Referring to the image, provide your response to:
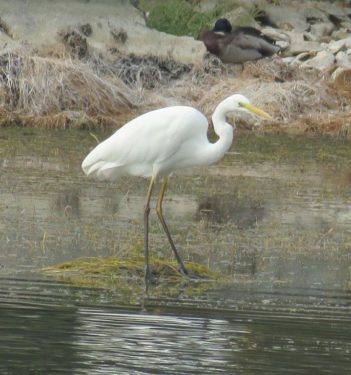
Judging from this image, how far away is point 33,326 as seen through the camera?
898 cm

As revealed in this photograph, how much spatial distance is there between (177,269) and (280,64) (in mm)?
14773

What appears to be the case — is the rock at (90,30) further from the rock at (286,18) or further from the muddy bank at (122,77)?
the rock at (286,18)

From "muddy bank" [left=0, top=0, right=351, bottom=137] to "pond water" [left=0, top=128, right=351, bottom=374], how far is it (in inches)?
76.7

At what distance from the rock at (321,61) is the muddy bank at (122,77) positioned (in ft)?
1.89

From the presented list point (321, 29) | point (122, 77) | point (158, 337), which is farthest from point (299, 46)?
point (158, 337)

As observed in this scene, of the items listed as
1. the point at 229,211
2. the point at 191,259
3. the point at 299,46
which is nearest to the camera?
the point at 191,259

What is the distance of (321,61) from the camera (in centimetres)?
2750

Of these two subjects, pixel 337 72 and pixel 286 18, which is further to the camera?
pixel 286 18

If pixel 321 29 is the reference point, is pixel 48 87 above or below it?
below

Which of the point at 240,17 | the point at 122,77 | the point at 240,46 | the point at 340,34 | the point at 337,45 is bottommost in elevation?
the point at 122,77

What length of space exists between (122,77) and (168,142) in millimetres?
12757

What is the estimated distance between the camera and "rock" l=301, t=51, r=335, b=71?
27.1 metres

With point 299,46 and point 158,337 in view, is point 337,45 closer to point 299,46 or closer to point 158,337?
point 299,46

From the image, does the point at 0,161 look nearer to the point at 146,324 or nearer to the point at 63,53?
the point at 63,53
